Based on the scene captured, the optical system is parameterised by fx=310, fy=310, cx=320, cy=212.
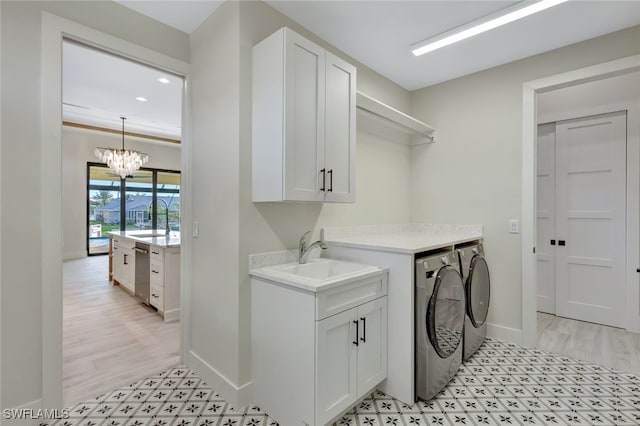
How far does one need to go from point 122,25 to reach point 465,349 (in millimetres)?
3535

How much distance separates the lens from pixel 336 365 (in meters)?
1.76

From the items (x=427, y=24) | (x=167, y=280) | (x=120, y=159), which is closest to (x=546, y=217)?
(x=427, y=24)

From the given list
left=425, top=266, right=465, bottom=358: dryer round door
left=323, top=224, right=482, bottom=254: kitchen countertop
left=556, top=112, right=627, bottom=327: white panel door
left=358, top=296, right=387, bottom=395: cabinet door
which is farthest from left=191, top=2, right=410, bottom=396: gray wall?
left=556, top=112, right=627, bottom=327: white panel door

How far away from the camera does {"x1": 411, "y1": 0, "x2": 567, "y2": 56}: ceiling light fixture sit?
2055mm

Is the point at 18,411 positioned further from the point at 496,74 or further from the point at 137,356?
the point at 496,74

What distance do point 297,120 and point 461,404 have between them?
6.95 ft

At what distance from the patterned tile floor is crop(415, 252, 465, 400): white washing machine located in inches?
5.3

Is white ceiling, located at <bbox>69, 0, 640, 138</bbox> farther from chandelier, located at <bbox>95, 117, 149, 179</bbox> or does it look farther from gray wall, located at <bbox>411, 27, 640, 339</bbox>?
chandelier, located at <bbox>95, 117, 149, 179</bbox>

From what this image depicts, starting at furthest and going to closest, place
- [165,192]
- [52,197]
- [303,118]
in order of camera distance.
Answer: [165,192] < [303,118] < [52,197]

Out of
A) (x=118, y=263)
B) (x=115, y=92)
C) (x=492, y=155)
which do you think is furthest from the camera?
(x=118, y=263)

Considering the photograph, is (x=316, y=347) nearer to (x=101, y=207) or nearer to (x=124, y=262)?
(x=124, y=262)

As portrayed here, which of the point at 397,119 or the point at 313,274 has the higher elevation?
the point at 397,119

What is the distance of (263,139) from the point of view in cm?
200

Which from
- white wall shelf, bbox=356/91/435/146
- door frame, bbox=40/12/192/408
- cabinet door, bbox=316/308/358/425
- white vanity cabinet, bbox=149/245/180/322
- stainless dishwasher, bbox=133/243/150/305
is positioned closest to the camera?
cabinet door, bbox=316/308/358/425
